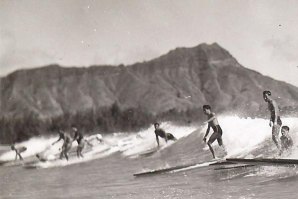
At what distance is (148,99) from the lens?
15.0 ft

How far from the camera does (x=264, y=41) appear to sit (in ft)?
14.5

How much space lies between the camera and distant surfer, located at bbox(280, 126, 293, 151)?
415 centimetres

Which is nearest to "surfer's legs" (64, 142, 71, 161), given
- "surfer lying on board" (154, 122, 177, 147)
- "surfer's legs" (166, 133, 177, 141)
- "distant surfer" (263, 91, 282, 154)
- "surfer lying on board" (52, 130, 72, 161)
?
"surfer lying on board" (52, 130, 72, 161)

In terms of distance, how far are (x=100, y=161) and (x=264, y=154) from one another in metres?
1.42

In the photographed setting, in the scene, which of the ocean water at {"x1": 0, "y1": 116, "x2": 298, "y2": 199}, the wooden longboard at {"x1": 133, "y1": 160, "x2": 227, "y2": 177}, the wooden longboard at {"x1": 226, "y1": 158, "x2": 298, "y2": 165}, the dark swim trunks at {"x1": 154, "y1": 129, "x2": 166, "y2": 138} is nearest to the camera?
the wooden longboard at {"x1": 226, "y1": 158, "x2": 298, "y2": 165}

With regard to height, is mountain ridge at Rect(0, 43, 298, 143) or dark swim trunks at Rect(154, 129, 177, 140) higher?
mountain ridge at Rect(0, 43, 298, 143)

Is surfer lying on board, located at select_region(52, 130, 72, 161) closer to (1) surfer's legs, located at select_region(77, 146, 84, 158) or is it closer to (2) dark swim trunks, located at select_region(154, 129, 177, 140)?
(1) surfer's legs, located at select_region(77, 146, 84, 158)

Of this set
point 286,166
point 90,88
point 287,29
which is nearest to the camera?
point 286,166

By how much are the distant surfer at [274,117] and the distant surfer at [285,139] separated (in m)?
0.03

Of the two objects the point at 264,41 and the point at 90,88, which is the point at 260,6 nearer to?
the point at 264,41

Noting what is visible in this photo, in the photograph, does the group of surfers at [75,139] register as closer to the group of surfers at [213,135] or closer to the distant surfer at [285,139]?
the group of surfers at [213,135]

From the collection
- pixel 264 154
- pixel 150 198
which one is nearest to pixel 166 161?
pixel 150 198

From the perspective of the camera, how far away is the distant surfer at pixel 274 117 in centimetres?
420

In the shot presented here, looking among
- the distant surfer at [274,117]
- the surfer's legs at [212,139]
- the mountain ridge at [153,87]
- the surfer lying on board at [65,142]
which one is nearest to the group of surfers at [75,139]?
the surfer lying on board at [65,142]
